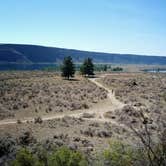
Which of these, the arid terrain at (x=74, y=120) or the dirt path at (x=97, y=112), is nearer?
the arid terrain at (x=74, y=120)

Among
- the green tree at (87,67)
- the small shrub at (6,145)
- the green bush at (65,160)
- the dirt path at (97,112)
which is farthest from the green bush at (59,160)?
the green tree at (87,67)

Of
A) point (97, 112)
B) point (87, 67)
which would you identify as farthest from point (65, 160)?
point (87, 67)

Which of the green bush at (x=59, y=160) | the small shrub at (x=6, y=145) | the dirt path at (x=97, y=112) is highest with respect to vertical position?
the green bush at (x=59, y=160)

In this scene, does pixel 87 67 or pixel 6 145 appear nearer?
pixel 6 145

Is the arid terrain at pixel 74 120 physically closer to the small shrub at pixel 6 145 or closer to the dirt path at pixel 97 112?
the dirt path at pixel 97 112

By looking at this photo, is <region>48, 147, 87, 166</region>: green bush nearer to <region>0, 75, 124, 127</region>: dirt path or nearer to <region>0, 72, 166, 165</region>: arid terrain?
<region>0, 72, 166, 165</region>: arid terrain

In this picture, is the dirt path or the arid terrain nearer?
the arid terrain

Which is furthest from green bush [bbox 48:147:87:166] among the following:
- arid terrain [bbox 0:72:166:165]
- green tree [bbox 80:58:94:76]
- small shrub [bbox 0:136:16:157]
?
green tree [bbox 80:58:94:76]

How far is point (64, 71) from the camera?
83.8 metres

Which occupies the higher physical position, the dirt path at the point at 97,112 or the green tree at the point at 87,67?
the green tree at the point at 87,67

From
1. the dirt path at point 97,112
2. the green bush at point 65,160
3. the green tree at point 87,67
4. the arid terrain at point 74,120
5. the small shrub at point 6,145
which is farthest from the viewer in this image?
the green tree at point 87,67

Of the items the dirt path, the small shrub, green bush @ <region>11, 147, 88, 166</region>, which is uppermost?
green bush @ <region>11, 147, 88, 166</region>

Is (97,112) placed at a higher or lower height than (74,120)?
lower

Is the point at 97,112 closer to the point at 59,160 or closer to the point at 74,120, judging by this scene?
the point at 74,120
